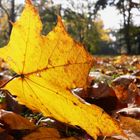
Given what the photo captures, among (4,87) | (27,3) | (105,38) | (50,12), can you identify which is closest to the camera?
(27,3)

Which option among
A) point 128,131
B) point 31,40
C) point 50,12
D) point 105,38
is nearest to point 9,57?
point 31,40

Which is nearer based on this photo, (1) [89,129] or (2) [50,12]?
(1) [89,129]

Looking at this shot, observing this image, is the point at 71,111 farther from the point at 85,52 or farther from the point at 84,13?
the point at 84,13

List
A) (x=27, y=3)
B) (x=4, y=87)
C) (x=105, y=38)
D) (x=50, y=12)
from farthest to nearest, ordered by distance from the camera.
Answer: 1. (x=105, y=38)
2. (x=50, y=12)
3. (x=4, y=87)
4. (x=27, y=3)

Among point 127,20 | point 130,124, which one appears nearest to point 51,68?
point 130,124

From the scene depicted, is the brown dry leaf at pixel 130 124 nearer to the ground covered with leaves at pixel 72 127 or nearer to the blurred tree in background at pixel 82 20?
the ground covered with leaves at pixel 72 127

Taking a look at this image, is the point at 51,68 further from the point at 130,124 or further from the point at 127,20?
the point at 127,20

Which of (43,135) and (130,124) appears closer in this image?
(43,135)

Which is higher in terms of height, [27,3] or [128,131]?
[27,3]
